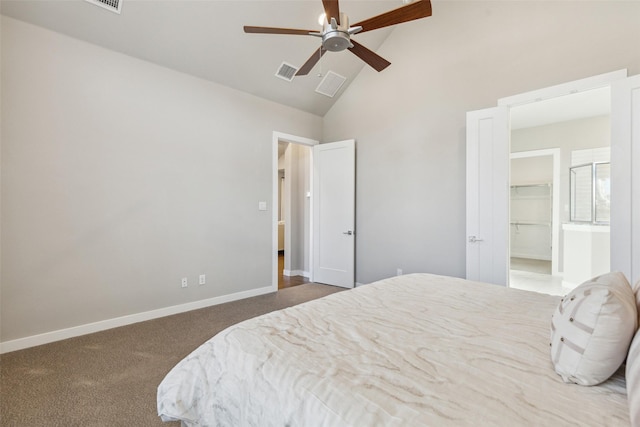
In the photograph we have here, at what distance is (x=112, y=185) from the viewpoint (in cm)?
309

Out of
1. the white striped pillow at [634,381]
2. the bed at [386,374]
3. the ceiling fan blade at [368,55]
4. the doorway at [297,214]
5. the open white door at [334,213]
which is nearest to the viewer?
the white striped pillow at [634,381]

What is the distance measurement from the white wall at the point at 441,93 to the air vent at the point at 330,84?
22 centimetres

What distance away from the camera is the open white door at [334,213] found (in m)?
4.62

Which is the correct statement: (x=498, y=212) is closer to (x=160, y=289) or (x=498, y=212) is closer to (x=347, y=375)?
(x=347, y=375)

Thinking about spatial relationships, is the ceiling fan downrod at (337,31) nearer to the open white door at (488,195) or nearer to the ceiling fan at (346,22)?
the ceiling fan at (346,22)

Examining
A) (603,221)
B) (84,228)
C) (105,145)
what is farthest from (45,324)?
(603,221)

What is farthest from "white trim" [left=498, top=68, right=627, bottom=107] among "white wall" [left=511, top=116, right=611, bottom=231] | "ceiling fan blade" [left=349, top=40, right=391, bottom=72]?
"white wall" [left=511, top=116, right=611, bottom=231]

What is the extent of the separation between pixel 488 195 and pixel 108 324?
416 centimetres

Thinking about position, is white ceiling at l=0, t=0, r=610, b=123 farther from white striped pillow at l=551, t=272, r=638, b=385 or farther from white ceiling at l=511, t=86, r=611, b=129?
white striped pillow at l=551, t=272, r=638, b=385

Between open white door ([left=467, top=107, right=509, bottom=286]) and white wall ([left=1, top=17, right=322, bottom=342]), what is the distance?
278cm

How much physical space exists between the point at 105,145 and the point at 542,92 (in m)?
4.42

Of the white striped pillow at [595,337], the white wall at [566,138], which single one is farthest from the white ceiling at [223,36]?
the white striped pillow at [595,337]

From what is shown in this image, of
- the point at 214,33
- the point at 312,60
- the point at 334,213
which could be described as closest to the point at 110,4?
the point at 214,33

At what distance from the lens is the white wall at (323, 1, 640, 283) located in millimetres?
2883
